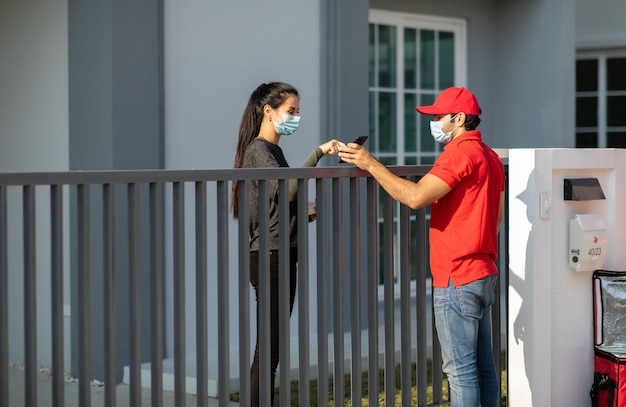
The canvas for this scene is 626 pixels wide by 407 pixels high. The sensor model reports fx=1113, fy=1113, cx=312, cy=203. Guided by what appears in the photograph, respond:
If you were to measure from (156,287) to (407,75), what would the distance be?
19.3 ft

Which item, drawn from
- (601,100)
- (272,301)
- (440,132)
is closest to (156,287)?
(272,301)

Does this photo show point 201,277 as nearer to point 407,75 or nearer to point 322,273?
point 322,273

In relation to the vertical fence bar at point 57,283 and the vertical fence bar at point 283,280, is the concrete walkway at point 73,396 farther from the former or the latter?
the vertical fence bar at point 57,283

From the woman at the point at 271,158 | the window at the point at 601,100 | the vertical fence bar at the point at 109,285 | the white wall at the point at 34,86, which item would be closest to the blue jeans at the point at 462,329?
the woman at the point at 271,158

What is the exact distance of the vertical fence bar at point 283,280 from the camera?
15.2 ft

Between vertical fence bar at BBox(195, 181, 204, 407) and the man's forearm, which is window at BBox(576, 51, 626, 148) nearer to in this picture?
the man's forearm

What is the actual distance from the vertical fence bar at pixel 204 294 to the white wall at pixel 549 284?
5.71 ft

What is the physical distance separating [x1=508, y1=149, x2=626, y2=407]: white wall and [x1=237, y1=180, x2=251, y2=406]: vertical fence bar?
5.35ft

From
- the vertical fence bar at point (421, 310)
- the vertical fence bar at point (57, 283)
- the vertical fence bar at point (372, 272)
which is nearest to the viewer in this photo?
the vertical fence bar at point (57, 283)

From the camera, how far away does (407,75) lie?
32.0 feet

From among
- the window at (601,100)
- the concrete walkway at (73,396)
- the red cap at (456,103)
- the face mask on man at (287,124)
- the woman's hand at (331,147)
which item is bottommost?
the concrete walkway at (73,396)

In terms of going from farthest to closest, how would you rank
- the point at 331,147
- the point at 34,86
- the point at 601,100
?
the point at 601,100 < the point at 34,86 < the point at 331,147

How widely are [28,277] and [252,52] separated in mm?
4022

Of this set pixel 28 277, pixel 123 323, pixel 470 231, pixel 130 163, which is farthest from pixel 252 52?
pixel 28 277
